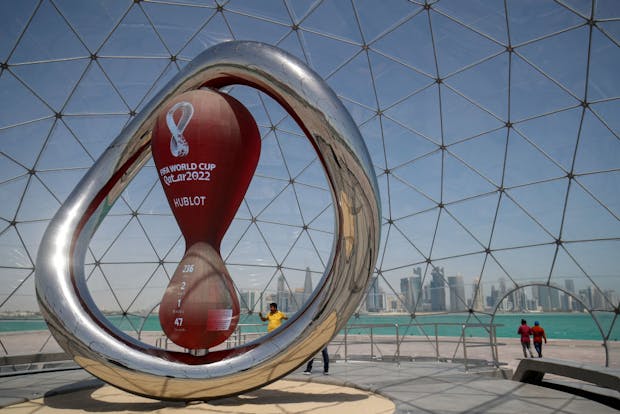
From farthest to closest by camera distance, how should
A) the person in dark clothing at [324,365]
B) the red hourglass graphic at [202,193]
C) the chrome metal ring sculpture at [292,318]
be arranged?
the person in dark clothing at [324,365] → the red hourglass graphic at [202,193] → the chrome metal ring sculpture at [292,318]

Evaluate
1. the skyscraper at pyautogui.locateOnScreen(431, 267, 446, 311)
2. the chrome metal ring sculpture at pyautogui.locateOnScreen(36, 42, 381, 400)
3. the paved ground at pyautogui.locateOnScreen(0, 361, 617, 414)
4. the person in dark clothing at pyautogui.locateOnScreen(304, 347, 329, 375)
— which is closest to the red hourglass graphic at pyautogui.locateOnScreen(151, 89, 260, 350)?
the chrome metal ring sculpture at pyautogui.locateOnScreen(36, 42, 381, 400)

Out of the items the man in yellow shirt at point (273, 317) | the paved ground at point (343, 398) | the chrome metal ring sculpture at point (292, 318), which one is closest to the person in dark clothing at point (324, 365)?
the paved ground at point (343, 398)

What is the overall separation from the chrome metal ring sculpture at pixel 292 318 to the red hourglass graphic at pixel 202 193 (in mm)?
682

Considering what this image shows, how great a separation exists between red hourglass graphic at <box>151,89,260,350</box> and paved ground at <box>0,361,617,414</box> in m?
1.55

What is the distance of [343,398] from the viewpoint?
767 centimetres

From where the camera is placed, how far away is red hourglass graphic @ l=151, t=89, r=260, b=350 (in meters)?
7.34

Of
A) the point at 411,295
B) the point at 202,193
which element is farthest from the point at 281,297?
the point at 202,193

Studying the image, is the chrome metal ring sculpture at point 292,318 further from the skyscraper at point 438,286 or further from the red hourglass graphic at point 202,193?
the skyscraper at point 438,286

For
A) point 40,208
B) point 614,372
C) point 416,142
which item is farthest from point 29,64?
point 614,372

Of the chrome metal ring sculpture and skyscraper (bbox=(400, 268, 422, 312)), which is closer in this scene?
the chrome metal ring sculpture

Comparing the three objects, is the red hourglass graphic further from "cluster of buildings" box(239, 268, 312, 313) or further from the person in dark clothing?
"cluster of buildings" box(239, 268, 312, 313)

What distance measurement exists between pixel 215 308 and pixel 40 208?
52.2 ft

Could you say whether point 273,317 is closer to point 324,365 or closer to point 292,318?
point 324,365

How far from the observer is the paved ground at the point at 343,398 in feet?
22.0
